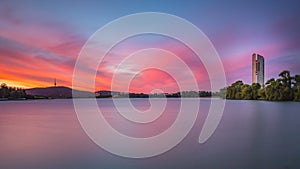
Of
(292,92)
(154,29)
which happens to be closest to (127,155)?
(154,29)

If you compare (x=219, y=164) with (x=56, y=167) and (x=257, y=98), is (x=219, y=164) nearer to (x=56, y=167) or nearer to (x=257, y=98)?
(x=56, y=167)

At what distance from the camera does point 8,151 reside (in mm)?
9766

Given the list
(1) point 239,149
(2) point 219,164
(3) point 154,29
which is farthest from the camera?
(3) point 154,29

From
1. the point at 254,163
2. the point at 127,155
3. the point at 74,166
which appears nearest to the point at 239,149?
the point at 254,163

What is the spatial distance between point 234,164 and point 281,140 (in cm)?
582

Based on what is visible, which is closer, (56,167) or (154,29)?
(56,167)

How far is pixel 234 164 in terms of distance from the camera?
7422 millimetres

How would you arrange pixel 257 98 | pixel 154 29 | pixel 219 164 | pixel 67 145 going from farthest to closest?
pixel 257 98 < pixel 154 29 < pixel 67 145 < pixel 219 164

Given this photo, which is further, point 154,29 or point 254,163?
point 154,29

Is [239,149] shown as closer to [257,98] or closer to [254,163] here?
[254,163]

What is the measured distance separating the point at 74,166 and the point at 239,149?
6649 mm

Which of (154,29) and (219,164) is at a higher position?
(154,29)

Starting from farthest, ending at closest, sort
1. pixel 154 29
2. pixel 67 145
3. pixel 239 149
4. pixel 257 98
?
pixel 257 98 < pixel 154 29 < pixel 67 145 < pixel 239 149

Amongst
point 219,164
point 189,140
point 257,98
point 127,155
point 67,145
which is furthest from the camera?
point 257,98
